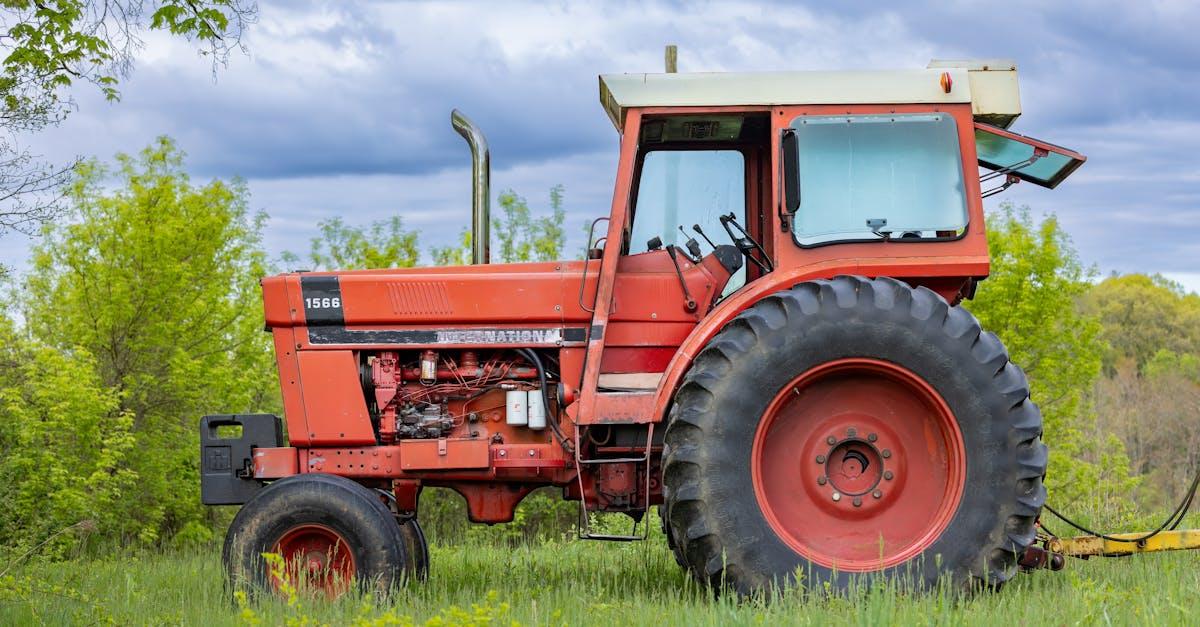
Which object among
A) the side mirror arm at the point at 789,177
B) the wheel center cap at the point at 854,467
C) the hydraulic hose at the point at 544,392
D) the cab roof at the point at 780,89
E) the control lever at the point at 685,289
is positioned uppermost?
the cab roof at the point at 780,89

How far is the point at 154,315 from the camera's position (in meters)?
15.4

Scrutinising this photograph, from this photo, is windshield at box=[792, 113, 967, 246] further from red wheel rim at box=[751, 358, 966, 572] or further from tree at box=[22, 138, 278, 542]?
A: tree at box=[22, 138, 278, 542]

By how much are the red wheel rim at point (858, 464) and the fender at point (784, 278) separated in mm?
506

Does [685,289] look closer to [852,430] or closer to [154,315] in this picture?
[852,430]

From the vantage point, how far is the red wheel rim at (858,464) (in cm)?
607

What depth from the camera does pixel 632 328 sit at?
21.9 ft

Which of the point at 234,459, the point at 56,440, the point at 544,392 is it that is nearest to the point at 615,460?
the point at 544,392

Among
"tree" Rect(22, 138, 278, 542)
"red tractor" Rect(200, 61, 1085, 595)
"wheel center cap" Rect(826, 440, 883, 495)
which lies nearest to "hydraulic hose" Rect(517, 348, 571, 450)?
"red tractor" Rect(200, 61, 1085, 595)

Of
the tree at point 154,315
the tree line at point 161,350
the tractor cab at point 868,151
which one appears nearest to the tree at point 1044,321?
the tree line at point 161,350

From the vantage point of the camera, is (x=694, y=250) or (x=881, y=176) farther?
(x=694, y=250)

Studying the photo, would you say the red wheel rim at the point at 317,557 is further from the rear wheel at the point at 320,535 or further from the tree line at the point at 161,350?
the tree line at the point at 161,350

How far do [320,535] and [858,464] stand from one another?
9.29ft

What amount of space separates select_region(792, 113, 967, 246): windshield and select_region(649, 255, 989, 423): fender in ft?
0.53

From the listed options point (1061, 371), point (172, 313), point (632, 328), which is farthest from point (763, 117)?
point (1061, 371)
